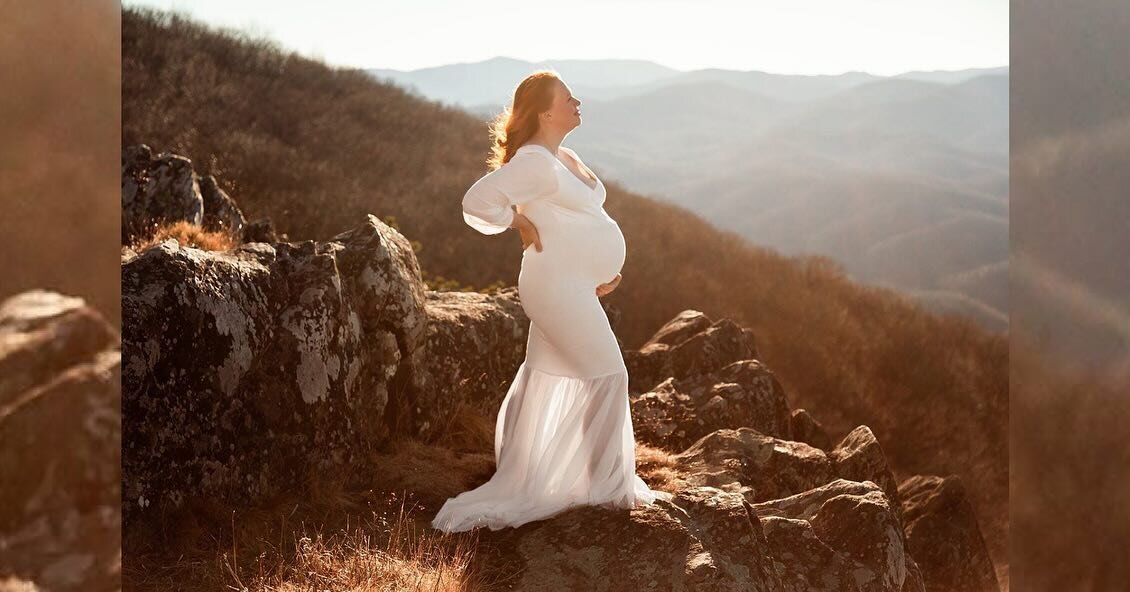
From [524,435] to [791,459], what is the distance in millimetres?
2568

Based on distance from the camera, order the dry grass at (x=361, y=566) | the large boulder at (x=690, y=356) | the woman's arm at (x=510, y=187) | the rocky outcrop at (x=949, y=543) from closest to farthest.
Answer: the dry grass at (x=361, y=566) → the woman's arm at (x=510, y=187) → the rocky outcrop at (x=949, y=543) → the large boulder at (x=690, y=356)

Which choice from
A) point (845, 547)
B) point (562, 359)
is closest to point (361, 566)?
point (562, 359)

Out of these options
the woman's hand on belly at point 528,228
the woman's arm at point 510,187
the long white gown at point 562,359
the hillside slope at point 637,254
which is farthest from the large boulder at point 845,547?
the hillside slope at point 637,254

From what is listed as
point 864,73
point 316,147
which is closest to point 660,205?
point 316,147

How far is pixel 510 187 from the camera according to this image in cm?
459

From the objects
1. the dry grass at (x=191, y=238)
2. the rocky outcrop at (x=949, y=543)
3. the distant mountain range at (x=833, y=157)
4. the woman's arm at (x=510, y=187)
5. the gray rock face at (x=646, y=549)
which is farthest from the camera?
the distant mountain range at (x=833, y=157)

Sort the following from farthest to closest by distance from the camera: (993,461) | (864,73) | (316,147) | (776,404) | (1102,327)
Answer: (864,73) → (316,147) → (993,461) → (776,404) → (1102,327)

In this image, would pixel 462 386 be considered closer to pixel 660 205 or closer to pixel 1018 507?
pixel 1018 507

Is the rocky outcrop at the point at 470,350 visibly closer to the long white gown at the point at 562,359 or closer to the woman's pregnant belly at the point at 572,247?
the long white gown at the point at 562,359

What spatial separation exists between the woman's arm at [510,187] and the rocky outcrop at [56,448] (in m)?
2.76

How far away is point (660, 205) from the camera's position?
85.2 feet

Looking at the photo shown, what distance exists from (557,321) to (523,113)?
969 mm

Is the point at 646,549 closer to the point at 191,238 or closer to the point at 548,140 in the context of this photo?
the point at 548,140

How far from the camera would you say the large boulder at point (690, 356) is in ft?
29.1
